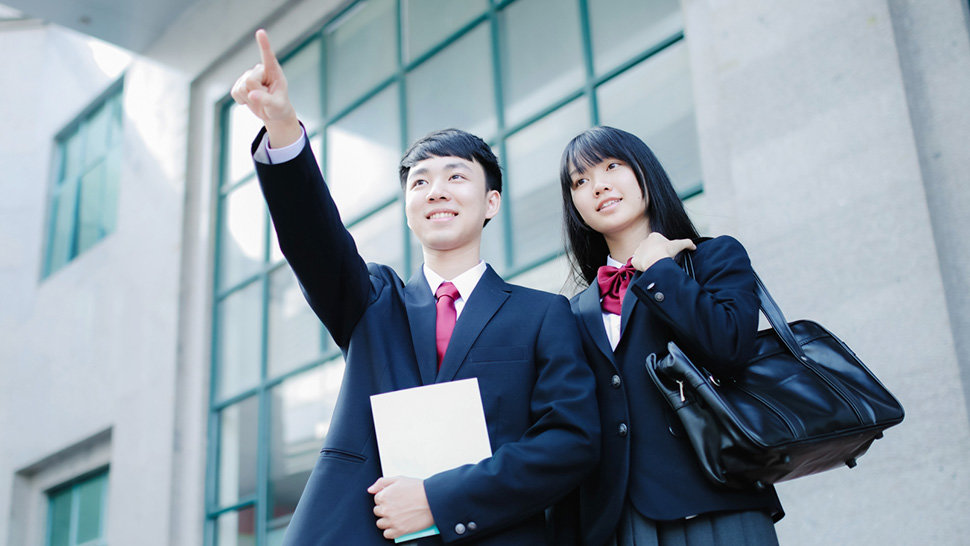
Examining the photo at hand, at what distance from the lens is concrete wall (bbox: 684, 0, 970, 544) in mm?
3156

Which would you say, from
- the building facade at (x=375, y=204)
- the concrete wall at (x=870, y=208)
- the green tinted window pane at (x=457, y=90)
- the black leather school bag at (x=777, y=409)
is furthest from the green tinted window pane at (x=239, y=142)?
the black leather school bag at (x=777, y=409)

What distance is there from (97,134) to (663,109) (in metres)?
7.31

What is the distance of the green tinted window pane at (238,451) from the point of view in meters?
7.39

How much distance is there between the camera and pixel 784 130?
3840 millimetres

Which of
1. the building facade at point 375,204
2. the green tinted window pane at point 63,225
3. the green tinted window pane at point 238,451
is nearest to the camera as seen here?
the building facade at point 375,204

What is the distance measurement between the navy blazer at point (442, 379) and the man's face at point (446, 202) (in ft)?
0.41

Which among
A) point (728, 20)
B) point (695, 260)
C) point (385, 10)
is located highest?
point (385, 10)

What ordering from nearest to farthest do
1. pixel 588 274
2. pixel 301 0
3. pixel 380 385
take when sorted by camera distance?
pixel 380 385, pixel 588 274, pixel 301 0

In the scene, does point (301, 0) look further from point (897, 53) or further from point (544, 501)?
point (544, 501)

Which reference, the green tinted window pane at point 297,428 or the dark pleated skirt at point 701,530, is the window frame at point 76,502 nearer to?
the green tinted window pane at point 297,428

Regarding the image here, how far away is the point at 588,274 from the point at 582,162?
0.32 meters

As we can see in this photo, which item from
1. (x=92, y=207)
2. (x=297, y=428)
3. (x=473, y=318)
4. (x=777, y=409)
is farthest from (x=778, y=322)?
(x=92, y=207)

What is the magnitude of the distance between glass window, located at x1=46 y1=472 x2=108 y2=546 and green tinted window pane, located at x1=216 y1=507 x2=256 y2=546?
1724 mm

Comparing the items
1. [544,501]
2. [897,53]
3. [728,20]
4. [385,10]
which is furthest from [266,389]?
[544,501]
